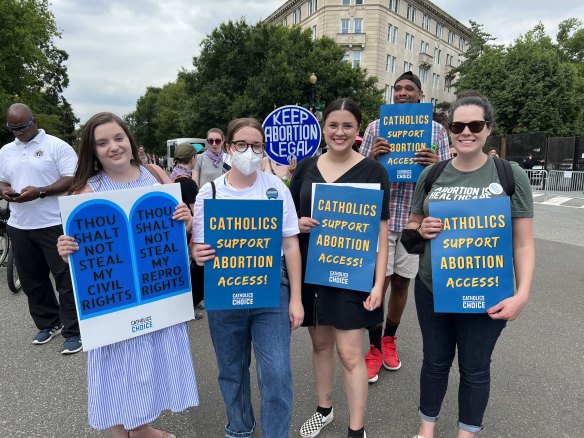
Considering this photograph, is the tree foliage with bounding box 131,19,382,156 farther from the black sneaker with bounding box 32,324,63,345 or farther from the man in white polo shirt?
the black sneaker with bounding box 32,324,63,345

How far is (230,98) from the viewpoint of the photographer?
2842 centimetres

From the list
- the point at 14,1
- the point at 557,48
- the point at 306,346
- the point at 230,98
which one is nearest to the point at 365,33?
the point at 557,48

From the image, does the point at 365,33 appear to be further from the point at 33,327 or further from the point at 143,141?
the point at 33,327

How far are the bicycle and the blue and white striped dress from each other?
3811 millimetres

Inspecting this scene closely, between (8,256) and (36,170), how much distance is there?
7.58ft

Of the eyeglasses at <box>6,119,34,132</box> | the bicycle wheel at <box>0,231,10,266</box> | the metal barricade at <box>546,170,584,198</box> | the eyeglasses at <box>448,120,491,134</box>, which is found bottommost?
the metal barricade at <box>546,170,584,198</box>

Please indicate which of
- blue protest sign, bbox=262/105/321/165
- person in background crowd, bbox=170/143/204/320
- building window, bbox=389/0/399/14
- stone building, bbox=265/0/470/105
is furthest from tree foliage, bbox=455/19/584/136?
person in background crowd, bbox=170/143/204/320

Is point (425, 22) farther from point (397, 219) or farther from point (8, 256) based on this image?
point (397, 219)

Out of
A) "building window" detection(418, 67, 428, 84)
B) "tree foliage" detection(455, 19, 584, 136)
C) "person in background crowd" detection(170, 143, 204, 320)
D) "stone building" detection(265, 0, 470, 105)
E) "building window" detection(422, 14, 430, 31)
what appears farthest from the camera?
"building window" detection(418, 67, 428, 84)

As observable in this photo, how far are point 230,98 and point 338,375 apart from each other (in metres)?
27.4

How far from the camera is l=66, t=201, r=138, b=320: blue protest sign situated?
1912mm

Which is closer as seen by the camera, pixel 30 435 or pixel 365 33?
pixel 30 435

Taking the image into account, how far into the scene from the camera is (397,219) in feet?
10.3

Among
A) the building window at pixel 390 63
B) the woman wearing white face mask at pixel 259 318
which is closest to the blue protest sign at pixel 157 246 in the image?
the woman wearing white face mask at pixel 259 318
